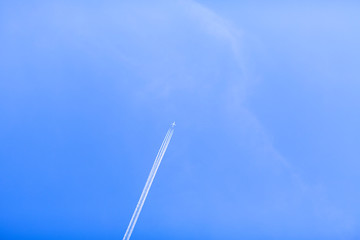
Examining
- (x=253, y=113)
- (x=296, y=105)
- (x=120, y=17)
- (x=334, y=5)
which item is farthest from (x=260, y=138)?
(x=120, y=17)

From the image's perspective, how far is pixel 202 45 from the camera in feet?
10.3

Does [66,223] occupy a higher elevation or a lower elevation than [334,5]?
lower

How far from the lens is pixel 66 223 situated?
118 inches

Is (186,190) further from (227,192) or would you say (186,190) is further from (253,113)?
(253,113)

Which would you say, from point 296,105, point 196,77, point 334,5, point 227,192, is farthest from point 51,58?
point 334,5

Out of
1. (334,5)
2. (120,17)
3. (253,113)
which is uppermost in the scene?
(334,5)

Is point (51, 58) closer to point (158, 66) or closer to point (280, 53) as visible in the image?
point (158, 66)

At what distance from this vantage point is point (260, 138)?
10.2 ft

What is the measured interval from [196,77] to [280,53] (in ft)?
2.39

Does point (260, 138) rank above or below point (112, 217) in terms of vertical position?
above

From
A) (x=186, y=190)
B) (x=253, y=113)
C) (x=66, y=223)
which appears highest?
(x=253, y=113)

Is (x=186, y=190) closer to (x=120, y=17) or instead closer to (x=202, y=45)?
(x=202, y=45)

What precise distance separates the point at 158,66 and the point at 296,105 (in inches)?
46.8

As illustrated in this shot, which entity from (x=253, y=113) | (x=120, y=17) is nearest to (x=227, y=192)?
(x=253, y=113)
